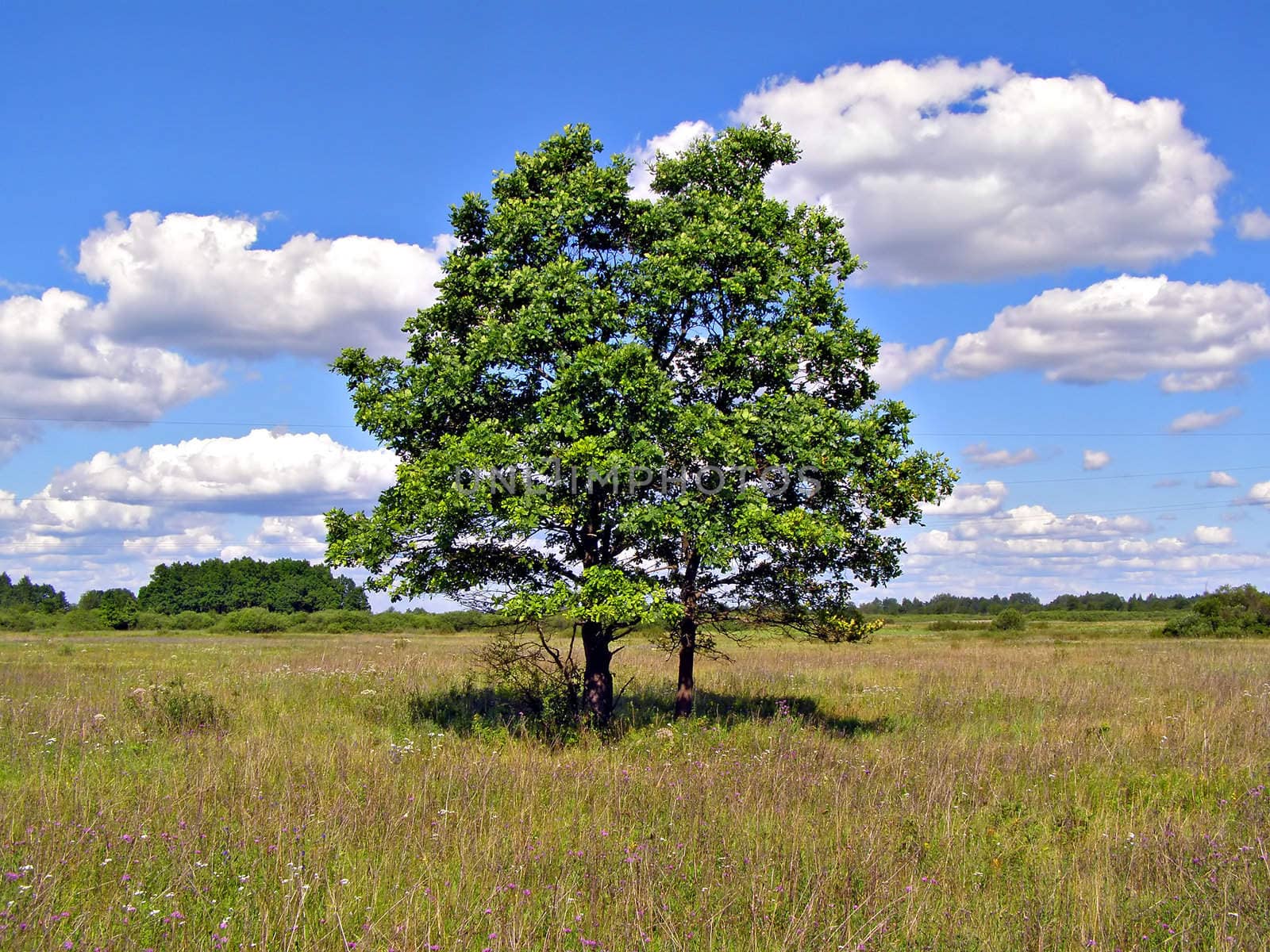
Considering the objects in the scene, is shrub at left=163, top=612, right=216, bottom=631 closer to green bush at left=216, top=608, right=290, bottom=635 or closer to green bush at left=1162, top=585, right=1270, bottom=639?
green bush at left=216, top=608, right=290, bottom=635

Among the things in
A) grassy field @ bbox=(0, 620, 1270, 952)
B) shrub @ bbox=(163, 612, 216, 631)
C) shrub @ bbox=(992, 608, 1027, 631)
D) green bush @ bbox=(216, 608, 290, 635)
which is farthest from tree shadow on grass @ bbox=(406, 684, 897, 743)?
shrub @ bbox=(163, 612, 216, 631)

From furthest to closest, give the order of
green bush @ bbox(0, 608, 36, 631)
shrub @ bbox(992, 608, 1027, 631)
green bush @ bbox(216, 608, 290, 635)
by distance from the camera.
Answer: green bush @ bbox(0, 608, 36, 631)
green bush @ bbox(216, 608, 290, 635)
shrub @ bbox(992, 608, 1027, 631)

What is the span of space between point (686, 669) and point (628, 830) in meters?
8.19

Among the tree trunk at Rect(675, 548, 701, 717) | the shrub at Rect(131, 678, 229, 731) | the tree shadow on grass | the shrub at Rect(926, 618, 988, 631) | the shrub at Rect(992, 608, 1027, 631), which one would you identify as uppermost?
the tree trunk at Rect(675, 548, 701, 717)

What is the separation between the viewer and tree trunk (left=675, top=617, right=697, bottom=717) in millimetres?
16531

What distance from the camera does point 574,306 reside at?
572 inches

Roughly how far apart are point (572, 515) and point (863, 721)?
28.3 ft

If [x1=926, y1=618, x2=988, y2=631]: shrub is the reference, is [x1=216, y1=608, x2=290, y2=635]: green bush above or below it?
above

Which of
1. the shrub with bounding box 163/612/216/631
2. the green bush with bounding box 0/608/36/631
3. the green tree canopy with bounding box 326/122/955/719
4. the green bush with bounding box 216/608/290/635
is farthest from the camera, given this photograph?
the shrub with bounding box 163/612/216/631

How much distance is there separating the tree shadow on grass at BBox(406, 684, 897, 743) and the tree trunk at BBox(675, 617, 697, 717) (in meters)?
0.32

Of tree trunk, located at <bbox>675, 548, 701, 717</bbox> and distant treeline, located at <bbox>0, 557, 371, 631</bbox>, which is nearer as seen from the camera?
tree trunk, located at <bbox>675, 548, 701, 717</bbox>

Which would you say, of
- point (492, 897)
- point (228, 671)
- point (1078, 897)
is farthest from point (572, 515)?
point (228, 671)

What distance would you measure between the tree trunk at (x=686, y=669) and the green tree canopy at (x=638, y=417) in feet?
0.23

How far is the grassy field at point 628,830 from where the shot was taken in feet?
21.2
